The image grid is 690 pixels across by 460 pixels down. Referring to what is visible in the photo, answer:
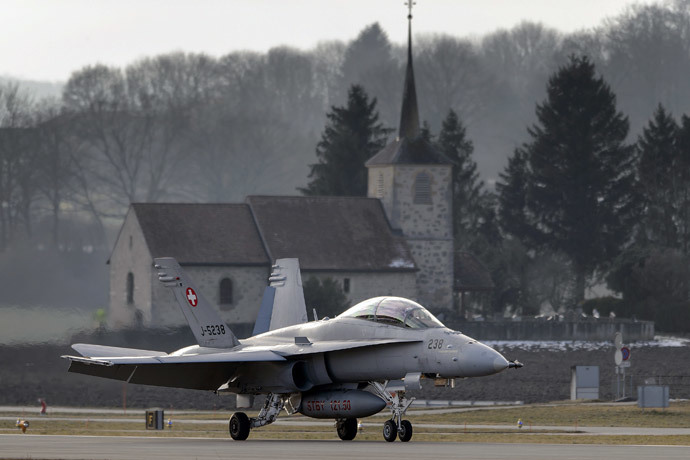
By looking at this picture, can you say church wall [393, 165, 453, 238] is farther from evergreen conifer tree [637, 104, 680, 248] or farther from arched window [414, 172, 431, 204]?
evergreen conifer tree [637, 104, 680, 248]

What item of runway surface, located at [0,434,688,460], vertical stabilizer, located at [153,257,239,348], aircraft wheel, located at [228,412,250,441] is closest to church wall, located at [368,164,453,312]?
vertical stabilizer, located at [153,257,239,348]

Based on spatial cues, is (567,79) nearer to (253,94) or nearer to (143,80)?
(143,80)

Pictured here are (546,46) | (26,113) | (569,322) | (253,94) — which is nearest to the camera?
(569,322)

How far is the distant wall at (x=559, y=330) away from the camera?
87.2 m

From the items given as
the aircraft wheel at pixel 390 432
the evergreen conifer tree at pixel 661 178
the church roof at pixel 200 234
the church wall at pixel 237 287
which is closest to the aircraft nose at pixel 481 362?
the aircraft wheel at pixel 390 432

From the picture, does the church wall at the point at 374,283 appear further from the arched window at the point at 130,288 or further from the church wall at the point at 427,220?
the arched window at the point at 130,288

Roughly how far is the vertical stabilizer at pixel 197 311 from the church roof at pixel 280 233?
157 feet

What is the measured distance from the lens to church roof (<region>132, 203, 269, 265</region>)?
3457 inches

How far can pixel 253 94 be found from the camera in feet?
560

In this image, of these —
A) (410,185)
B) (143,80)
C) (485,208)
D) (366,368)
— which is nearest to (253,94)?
(143,80)

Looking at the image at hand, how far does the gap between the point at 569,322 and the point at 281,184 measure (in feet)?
200

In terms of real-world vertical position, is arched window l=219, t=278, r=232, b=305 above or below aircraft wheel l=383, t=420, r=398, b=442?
above

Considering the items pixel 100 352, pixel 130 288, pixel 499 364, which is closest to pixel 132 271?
pixel 130 288

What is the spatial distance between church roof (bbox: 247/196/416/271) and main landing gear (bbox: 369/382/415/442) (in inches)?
2078
